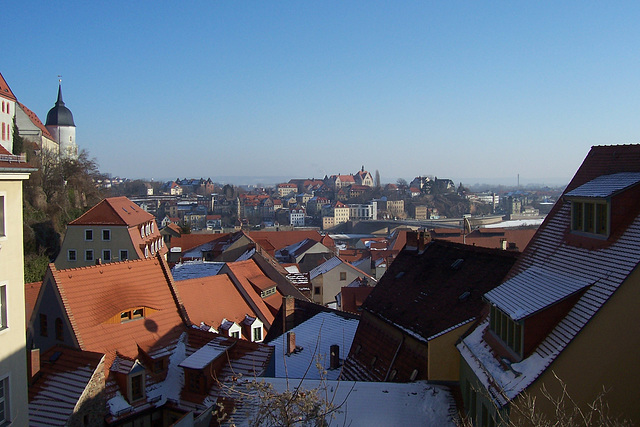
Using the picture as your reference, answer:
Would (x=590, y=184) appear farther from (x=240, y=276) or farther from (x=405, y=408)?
(x=240, y=276)

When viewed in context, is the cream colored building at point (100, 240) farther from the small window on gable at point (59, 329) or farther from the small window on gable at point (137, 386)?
the small window on gable at point (137, 386)

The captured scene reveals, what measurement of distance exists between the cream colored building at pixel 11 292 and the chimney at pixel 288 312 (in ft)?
47.3

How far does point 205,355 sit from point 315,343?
570 centimetres

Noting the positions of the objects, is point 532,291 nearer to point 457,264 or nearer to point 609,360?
point 609,360

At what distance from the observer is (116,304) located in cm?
1998

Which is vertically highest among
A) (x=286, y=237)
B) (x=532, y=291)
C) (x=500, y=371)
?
(x=532, y=291)

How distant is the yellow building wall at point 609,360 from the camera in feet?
33.2

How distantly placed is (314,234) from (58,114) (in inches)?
1902

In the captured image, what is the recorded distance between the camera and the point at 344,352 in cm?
2177

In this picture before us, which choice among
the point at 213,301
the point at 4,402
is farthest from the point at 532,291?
the point at 213,301

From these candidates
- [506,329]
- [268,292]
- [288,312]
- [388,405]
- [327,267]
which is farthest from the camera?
[327,267]

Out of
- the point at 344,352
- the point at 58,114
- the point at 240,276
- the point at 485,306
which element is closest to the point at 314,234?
the point at 58,114

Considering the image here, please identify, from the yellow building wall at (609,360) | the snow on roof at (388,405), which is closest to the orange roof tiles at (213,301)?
the snow on roof at (388,405)

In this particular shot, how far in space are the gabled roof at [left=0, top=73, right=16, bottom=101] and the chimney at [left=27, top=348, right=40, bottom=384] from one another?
51.2 m
